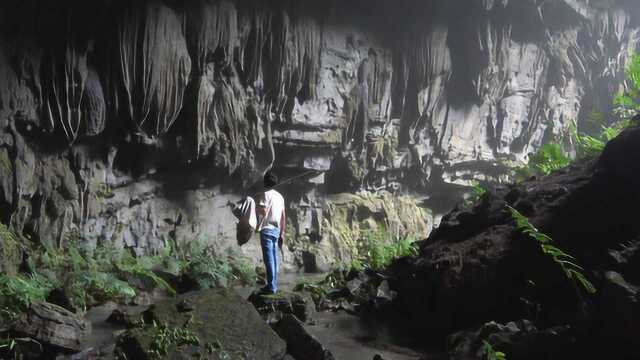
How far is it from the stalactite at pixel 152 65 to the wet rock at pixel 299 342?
21.7 feet

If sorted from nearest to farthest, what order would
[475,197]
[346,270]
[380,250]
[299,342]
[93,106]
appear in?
[299,342] → [346,270] → [93,106] → [380,250] → [475,197]

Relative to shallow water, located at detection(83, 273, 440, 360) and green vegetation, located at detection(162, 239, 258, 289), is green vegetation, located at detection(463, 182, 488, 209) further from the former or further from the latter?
green vegetation, located at detection(162, 239, 258, 289)

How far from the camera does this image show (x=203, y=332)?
442 centimetres

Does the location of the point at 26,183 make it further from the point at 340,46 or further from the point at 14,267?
the point at 340,46

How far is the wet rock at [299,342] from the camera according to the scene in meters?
4.39

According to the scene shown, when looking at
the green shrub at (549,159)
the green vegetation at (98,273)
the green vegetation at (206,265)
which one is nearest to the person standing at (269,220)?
the green vegetation at (98,273)

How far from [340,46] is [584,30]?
38.9 feet

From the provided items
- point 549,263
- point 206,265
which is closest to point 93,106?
point 206,265

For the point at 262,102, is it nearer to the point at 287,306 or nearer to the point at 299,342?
the point at 287,306

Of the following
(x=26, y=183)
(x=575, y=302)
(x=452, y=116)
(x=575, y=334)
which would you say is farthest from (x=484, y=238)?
(x=452, y=116)

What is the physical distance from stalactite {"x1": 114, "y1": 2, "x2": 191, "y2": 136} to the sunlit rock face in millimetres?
28

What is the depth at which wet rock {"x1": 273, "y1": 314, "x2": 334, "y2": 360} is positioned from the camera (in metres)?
4.39

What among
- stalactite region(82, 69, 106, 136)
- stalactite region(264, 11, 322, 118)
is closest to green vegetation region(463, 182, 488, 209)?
stalactite region(264, 11, 322, 118)

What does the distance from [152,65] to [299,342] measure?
717 centimetres
